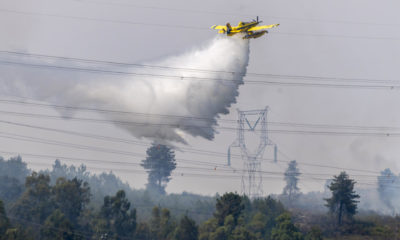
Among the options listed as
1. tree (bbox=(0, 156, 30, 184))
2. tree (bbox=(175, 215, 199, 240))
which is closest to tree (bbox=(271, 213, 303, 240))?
tree (bbox=(175, 215, 199, 240))

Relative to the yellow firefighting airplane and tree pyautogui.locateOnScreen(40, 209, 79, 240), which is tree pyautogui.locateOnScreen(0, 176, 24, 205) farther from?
the yellow firefighting airplane

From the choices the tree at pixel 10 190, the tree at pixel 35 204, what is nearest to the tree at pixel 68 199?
the tree at pixel 35 204

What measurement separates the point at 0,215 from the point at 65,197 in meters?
23.8

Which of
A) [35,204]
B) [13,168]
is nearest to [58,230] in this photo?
[35,204]

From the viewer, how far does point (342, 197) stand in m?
114

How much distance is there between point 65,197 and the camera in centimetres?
10200

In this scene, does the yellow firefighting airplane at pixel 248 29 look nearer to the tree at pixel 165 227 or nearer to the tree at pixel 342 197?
the tree at pixel 165 227

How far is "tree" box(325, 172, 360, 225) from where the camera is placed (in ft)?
371

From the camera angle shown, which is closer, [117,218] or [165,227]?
[117,218]

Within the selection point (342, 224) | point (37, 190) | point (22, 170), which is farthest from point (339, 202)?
point (22, 170)

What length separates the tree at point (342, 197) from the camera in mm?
113000

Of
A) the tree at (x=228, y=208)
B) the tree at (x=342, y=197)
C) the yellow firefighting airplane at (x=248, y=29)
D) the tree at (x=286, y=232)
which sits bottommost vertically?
the tree at (x=286, y=232)

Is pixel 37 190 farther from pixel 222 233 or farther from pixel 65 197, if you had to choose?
pixel 222 233

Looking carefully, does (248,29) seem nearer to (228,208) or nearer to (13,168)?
(228,208)
